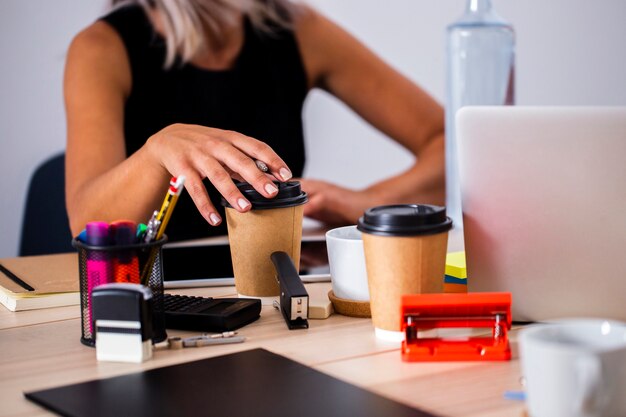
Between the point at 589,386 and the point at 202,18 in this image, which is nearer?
the point at 589,386

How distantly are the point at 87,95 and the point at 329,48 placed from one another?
0.73 meters

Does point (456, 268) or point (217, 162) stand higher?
point (217, 162)

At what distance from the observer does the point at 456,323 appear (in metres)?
0.81

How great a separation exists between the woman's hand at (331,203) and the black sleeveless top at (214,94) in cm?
26

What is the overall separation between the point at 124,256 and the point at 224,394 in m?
0.22

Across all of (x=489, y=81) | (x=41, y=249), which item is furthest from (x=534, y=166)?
(x=41, y=249)

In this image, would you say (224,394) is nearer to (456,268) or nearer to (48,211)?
(456,268)

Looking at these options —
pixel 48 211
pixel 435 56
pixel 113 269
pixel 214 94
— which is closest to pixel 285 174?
pixel 113 269

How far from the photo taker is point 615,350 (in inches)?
23.7

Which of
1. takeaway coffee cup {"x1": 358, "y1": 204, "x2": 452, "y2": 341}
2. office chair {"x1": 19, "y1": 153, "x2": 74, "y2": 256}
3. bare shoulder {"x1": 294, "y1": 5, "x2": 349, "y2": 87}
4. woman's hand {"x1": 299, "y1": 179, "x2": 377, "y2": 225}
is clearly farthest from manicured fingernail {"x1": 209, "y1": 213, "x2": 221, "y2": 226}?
bare shoulder {"x1": 294, "y1": 5, "x2": 349, "y2": 87}

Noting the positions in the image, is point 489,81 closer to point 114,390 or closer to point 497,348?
point 497,348

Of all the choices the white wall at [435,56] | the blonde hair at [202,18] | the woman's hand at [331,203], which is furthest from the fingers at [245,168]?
the white wall at [435,56]

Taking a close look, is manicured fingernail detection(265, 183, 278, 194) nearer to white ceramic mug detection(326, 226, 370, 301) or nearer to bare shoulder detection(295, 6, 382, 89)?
white ceramic mug detection(326, 226, 370, 301)

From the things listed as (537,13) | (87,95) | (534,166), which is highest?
(537,13)
